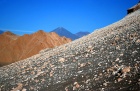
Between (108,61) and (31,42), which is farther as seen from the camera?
(31,42)

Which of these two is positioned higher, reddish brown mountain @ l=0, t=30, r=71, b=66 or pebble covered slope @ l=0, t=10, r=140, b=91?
reddish brown mountain @ l=0, t=30, r=71, b=66

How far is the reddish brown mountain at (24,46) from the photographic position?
7181 centimetres

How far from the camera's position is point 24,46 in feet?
249

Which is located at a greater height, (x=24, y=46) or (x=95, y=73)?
(x=24, y=46)

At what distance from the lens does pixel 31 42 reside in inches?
2990

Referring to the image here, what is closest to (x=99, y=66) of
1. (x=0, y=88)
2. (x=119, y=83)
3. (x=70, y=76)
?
(x=70, y=76)

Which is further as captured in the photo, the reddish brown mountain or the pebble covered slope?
the reddish brown mountain

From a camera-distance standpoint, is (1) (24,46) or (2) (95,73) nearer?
(2) (95,73)

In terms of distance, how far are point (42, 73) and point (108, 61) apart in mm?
4867

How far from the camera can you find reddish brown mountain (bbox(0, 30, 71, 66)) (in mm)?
71812

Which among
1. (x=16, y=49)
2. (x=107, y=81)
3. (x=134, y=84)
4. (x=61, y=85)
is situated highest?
(x=16, y=49)

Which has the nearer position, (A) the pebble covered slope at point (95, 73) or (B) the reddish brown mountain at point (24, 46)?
(A) the pebble covered slope at point (95, 73)

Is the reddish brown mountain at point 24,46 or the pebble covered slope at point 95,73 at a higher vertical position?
the reddish brown mountain at point 24,46

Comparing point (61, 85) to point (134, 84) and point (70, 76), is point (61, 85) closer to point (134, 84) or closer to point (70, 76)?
point (70, 76)
